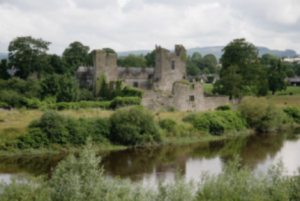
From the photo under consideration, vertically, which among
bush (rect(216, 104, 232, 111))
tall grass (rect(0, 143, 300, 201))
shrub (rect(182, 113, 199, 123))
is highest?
bush (rect(216, 104, 232, 111))

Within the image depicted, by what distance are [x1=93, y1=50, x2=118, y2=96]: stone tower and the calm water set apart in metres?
15.6

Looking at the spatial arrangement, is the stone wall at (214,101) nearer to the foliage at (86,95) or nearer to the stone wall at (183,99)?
the stone wall at (183,99)

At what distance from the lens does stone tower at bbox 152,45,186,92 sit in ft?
133

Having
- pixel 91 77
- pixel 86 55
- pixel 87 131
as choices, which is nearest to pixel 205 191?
pixel 87 131

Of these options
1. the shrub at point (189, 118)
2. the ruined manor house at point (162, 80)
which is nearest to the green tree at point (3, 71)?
the ruined manor house at point (162, 80)

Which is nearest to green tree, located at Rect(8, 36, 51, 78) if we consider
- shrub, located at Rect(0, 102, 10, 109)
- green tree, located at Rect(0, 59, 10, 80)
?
green tree, located at Rect(0, 59, 10, 80)

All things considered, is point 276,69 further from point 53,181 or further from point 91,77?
point 53,181

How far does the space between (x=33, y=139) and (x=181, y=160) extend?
9725 mm

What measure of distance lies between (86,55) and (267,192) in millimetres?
49276

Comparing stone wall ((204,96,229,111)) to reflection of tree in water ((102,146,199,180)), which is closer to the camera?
reflection of tree in water ((102,146,199,180))

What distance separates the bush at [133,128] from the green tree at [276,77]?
28793mm

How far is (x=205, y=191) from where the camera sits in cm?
1242

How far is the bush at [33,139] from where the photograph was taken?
2294 cm

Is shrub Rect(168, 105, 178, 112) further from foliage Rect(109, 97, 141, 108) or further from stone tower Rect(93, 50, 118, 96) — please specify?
stone tower Rect(93, 50, 118, 96)
